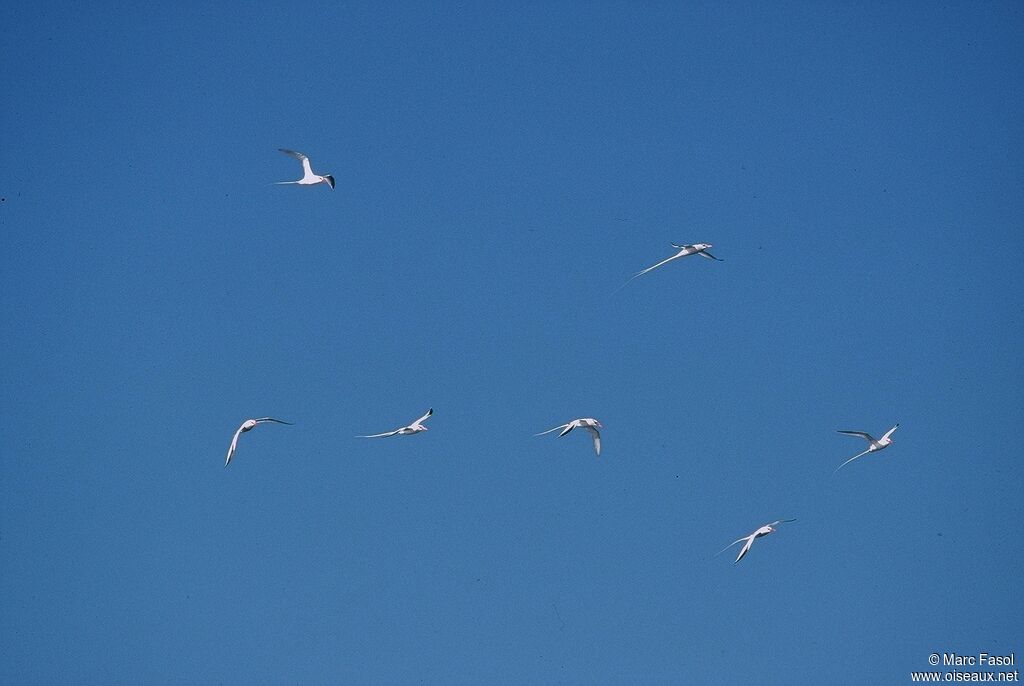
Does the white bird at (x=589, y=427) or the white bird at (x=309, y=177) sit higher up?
the white bird at (x=309, y=177)

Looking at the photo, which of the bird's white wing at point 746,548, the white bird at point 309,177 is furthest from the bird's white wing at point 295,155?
the bird's white wing at point 746,548

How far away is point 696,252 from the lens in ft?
140

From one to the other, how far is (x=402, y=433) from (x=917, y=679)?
1726 cm

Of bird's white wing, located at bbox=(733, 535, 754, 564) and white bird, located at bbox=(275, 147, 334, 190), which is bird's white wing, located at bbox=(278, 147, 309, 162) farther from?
bird's white wing, located at bbox=(733, 535, 754, 564)

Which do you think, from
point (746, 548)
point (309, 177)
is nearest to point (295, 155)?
point (309, 177)

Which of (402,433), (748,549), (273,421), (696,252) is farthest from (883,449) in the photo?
(273,421)

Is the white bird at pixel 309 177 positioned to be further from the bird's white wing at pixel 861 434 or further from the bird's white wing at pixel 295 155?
the bird's white wing at pixel 861 434

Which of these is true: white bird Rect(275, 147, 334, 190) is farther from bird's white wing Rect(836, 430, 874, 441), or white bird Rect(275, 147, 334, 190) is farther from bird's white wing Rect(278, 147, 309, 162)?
bird's white wing Rect(836, 430, 874, 441)

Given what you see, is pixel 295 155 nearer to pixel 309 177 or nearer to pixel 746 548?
pixel 309 177

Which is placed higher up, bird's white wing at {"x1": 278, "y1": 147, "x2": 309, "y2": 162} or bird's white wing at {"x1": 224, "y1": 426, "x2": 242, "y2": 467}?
bird's white wing at {"x1": 278, "y1": 147, "x2": 309, "y2": 162}

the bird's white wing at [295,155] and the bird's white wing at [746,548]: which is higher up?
the bird's white wing at [295,155]

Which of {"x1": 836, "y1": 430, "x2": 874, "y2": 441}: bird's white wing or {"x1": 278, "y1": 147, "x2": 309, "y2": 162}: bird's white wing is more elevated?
{"x1": 278, "y1": 147, "x2": 309, "y2": 162}: bird's white wing

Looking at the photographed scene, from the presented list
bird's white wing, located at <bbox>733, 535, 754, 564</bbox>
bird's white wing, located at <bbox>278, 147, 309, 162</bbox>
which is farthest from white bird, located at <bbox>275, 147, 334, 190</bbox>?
bird's white wing, located at <bbox>733, 535, 754, 564</bbox>

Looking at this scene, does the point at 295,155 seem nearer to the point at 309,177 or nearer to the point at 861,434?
the point at 309,177
